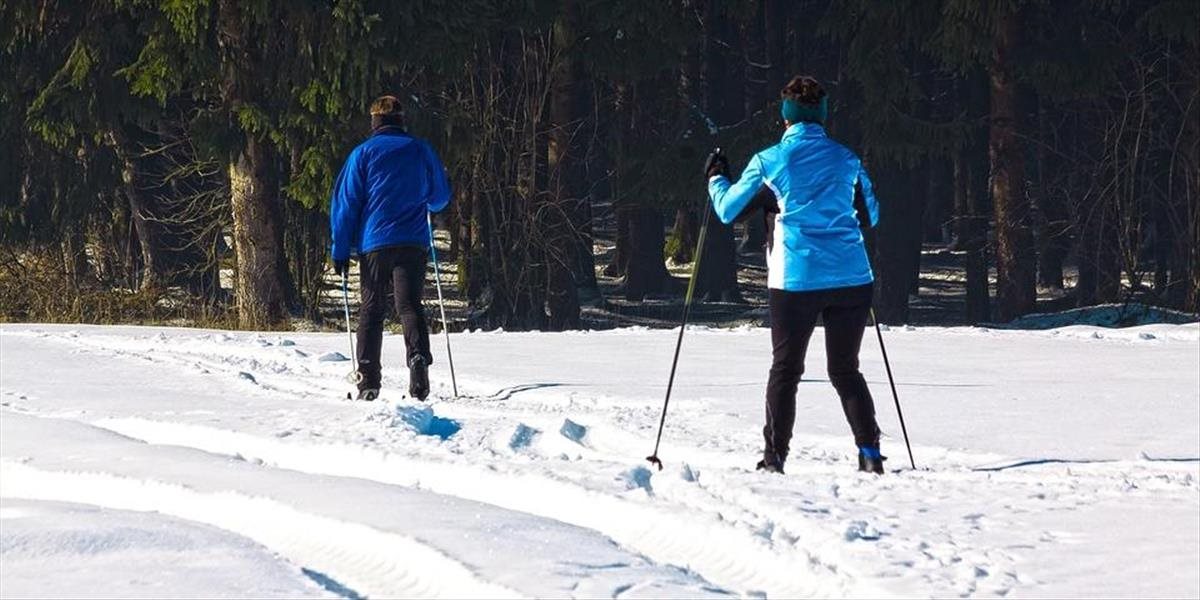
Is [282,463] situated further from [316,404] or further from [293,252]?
[293,252]

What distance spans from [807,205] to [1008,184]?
17.3 metres

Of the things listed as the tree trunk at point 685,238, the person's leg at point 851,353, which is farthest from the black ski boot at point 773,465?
the tree trunk at point 685,238

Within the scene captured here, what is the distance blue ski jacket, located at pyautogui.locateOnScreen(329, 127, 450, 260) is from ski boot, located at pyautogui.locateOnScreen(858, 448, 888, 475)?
3.72 metres

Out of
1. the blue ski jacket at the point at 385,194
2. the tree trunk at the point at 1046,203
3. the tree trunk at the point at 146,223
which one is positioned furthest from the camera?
the tree trunk at the point at 1046,203

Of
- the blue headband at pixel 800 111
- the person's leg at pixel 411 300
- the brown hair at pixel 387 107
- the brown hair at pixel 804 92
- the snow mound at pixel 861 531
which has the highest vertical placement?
the brown hair at pixel 387 107

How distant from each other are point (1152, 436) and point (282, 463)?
430 centimetres

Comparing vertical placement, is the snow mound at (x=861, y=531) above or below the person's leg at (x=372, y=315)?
below

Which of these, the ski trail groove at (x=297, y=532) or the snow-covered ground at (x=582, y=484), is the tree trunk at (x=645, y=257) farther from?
the ski trail groove at (x=297, y=532)

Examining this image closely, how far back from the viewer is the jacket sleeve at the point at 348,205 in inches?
441

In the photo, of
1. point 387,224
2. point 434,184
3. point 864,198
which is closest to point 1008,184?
point 434,184

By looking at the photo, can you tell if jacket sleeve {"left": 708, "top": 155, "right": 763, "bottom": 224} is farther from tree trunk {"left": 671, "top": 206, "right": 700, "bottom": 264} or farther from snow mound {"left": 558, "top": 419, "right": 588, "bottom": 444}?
tree trunk {"left": 671, "top": 206, "right": 700, "bottom": 264}

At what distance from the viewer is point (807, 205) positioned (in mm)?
8086

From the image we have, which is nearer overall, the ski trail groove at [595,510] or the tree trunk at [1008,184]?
the ski trail groove at [595,510]

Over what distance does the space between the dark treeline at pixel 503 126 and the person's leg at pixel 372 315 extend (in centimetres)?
878
